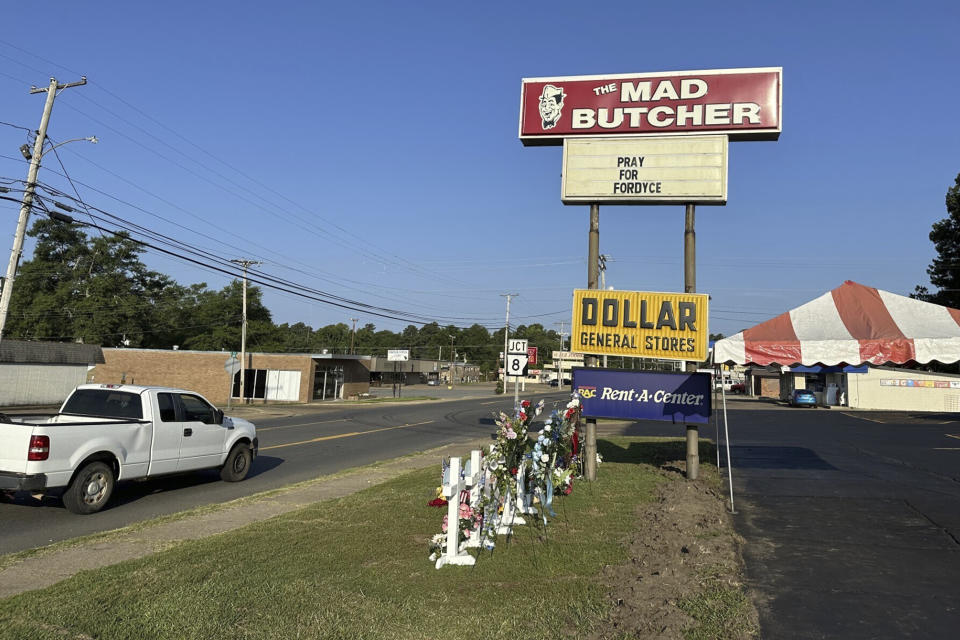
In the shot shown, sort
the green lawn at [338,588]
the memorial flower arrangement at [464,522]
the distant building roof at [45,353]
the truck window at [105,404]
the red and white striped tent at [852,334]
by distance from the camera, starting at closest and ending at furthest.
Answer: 1. the green lawn at [338,588]
2. the memorial flower arrangement at [464,522]
3. the red and white striped tent at [852,334]
4. the truck window at [105,404]
5. the distant building roof at [45,353]

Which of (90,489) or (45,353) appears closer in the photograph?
(90,489)

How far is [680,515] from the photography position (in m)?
8.29

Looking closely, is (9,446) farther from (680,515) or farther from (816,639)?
(816,639)

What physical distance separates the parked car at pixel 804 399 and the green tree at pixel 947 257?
10.9 metres

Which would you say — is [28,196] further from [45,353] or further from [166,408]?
[45,353]

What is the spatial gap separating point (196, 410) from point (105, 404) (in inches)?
56.7

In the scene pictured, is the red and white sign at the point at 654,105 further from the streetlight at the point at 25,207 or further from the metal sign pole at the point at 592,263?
the streetlight at the point at 25,207

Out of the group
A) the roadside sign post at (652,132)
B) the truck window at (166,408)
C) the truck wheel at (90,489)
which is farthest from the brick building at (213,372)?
the truck wheel at (90,489)

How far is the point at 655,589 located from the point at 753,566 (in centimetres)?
144

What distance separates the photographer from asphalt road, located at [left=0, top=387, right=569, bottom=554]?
8.33 m

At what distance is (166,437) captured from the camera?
10.1m

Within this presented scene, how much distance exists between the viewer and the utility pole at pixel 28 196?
65.5ft

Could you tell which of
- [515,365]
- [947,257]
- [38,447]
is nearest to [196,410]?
[38,447]

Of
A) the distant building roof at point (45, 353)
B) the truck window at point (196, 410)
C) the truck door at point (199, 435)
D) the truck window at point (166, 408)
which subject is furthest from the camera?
the distant building roof at point (45, 353)
